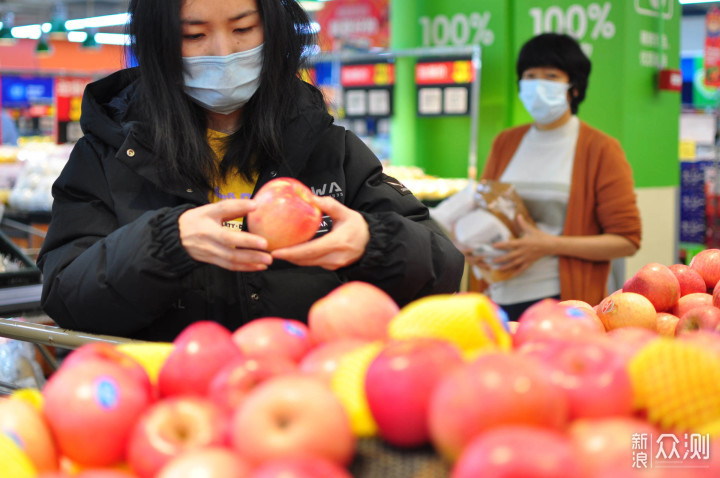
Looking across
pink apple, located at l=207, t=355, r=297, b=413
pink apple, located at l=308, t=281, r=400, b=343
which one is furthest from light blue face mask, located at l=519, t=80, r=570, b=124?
pink apple, located at l=207, t=355, r=297, b=413

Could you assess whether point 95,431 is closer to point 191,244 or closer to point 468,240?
point 191,244

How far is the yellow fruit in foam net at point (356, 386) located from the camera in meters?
0.95

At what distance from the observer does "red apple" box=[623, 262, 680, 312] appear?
209cm

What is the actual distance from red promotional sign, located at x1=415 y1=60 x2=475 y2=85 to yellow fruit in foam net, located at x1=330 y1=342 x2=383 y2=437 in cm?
530

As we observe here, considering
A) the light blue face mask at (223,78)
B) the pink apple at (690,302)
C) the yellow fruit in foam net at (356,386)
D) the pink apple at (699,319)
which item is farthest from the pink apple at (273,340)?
the pink apple at (690,302)

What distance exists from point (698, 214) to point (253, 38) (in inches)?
304

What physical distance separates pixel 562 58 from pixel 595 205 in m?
0.76

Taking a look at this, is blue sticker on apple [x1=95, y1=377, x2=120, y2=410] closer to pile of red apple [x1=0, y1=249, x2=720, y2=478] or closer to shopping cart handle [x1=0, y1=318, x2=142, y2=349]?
pile of red apple [x1=0, y1=249, x2=720, y2=478]

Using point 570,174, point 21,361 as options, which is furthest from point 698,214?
point 21,361

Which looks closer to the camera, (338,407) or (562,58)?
(338,407)

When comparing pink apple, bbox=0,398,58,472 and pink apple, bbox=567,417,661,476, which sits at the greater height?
pink apple, bbox=567,417,661,476

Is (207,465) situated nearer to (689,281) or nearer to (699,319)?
(699,319)

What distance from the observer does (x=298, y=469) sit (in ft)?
2.52

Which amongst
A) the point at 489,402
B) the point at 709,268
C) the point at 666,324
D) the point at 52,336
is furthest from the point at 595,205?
the point at 489,402
